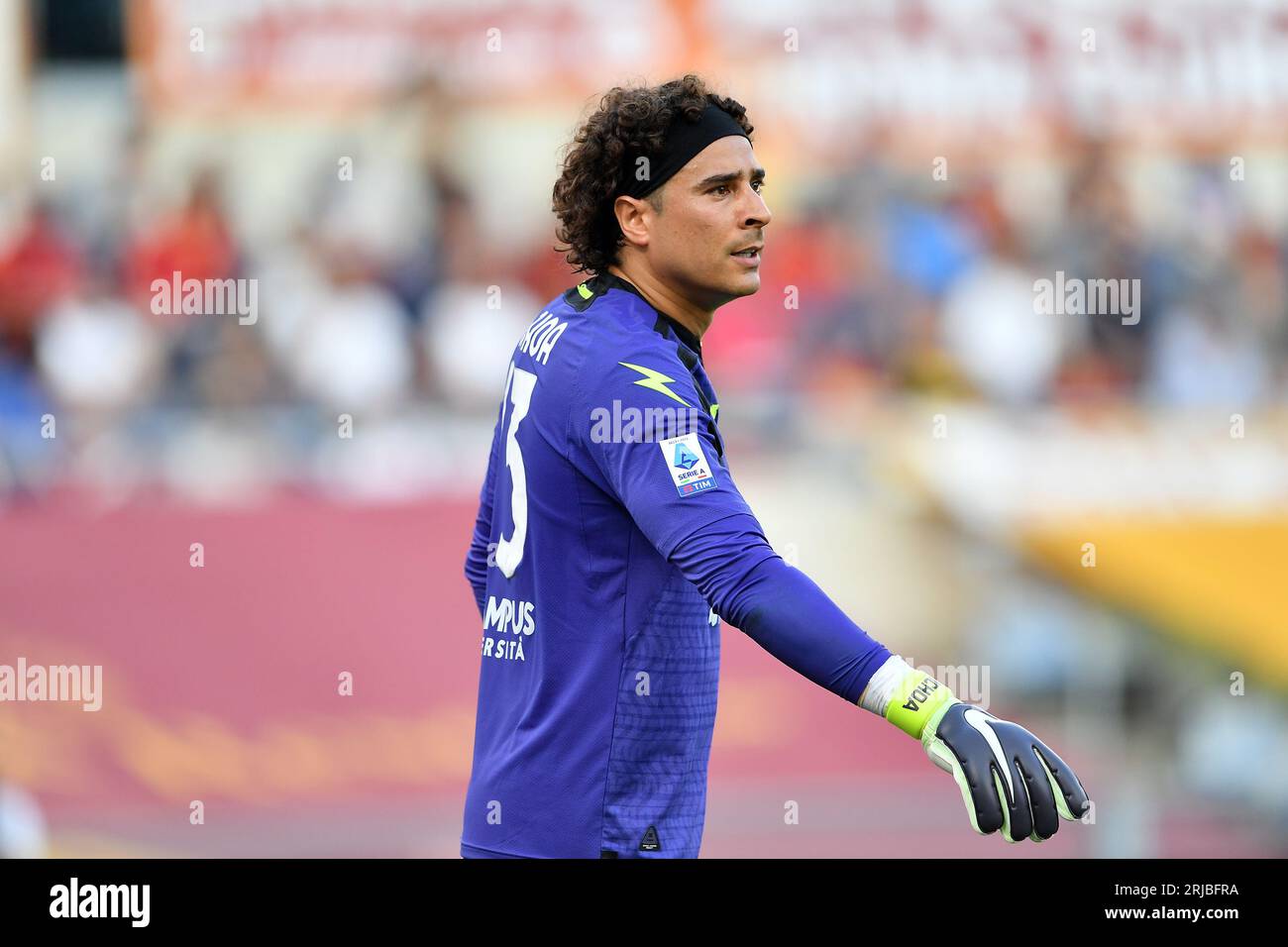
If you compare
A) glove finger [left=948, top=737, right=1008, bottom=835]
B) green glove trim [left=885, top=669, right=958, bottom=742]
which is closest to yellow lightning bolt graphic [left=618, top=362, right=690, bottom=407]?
green glove trim [left=885, top=669, right=958, bottom=742]

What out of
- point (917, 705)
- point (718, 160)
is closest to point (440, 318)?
point (718, 160)

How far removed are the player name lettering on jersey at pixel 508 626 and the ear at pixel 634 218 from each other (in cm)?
91

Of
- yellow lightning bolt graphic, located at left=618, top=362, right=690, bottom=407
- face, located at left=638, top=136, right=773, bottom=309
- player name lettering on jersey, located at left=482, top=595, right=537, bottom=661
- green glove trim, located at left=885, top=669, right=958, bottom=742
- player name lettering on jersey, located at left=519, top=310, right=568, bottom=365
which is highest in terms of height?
face, located at left=638, top=136, right=773, bottom=309

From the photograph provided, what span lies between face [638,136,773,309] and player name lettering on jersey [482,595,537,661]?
2.75ft

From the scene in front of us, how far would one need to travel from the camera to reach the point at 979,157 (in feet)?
42.5

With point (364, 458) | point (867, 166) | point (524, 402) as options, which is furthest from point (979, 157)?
point (524, 402)

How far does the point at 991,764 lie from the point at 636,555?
99 centimetres

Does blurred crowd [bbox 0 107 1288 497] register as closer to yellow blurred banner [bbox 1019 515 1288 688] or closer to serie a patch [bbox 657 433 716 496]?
yellow blurred banner [bbox 1019 515 1288 688]

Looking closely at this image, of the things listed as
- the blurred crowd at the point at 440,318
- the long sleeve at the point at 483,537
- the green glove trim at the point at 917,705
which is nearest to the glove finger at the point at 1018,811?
the green glove trim at the point at 917,705

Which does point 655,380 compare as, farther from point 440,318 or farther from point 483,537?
point 440,318

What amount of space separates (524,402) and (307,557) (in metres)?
5.88

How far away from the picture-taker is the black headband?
4.59m

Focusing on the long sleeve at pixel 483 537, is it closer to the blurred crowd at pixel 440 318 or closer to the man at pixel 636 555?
the man at pixel 636 555

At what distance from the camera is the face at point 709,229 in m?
4.51
